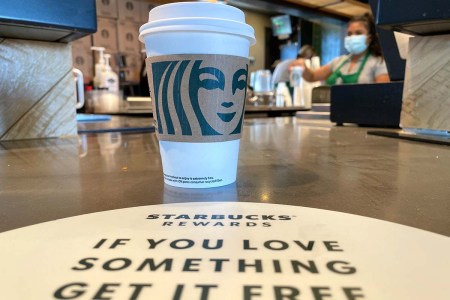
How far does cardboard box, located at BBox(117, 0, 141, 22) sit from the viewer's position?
117 inches

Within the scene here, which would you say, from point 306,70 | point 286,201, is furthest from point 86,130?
point 306,70

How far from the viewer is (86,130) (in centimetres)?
110

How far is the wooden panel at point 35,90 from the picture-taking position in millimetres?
875

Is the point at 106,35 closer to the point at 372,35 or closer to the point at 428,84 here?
the point at 372,35

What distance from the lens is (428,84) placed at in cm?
83

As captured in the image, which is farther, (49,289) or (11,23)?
(11,23)

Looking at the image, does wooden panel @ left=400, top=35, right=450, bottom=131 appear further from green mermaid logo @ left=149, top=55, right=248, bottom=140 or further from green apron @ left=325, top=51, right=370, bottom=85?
green apron @ left=325, top=51, right=370, bottom=85

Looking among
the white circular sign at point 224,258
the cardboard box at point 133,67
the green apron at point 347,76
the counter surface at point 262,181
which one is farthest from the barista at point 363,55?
the white circular sign at point 224,258

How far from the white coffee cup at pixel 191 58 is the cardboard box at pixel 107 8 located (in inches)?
110

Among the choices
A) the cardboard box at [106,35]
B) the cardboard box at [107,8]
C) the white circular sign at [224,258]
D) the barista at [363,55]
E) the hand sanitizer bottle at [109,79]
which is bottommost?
the white circular sign at [224,258]

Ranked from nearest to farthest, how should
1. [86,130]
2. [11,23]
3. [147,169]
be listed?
[147,169]
[11,23]
[86,130]

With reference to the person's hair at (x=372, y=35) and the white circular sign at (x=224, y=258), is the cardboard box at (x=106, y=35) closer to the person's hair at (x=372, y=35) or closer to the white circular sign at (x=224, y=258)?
the person's hair at (x=372, y=35)

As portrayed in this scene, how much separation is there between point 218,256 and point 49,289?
Result: 0.10m

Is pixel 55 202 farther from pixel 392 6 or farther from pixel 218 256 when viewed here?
pixel 392 6
